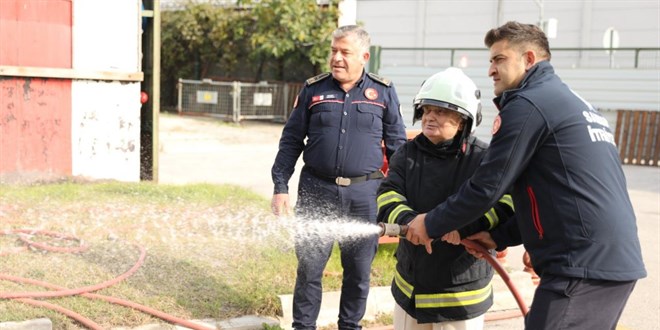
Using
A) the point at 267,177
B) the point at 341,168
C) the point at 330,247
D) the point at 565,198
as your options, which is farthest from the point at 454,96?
the point at 267,177

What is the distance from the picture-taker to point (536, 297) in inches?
113

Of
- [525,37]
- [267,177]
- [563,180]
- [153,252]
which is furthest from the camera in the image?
[267,177]

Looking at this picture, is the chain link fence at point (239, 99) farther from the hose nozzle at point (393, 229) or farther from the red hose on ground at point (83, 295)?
the hose nozzle at point (393, 229)

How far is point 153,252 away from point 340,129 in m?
2.43

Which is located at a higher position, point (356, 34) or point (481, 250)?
point (356, 34)

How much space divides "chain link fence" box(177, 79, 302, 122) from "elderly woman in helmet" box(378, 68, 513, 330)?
2007 centimetres

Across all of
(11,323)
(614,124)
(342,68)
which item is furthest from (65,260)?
(614,124)

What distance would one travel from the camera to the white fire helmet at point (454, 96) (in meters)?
3.28

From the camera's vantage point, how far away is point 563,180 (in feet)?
9.00

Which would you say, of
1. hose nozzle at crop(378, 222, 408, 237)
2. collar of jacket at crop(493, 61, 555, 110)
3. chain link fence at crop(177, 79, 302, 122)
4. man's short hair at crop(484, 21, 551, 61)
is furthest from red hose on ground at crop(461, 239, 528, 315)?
chain link fence at crop(177, 79, 302, 122)

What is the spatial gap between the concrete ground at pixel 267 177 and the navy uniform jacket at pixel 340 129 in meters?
1.04

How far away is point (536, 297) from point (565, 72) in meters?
16.2

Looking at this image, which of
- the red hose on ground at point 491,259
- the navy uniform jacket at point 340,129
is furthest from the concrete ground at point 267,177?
the red hose on ground at point 491,259

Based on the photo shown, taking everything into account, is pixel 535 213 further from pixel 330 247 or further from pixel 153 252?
pixel 153 252
